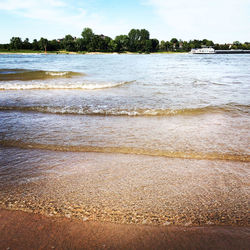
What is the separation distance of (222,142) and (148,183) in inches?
86.4

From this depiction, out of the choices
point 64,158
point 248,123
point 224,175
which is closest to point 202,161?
point 224,175

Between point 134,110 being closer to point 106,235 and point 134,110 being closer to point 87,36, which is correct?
point 106,235

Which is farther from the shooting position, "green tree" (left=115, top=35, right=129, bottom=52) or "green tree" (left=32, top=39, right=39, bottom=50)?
"green tree" (left=115, top=35, right=129, bottom=52)

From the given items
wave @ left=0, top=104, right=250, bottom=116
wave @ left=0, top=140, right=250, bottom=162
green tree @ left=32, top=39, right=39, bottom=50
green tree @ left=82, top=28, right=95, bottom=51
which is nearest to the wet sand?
wave @ left=0, top=140, right=250, bottom=162

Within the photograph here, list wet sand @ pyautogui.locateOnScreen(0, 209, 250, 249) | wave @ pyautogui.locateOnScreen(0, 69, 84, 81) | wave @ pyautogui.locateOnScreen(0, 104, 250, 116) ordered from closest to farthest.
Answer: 1. wet sand @ pyautogui.locateOnScreen(0, 209, 250, 249)
2. wave @ pyautogui.locateOnScreen(0, 104, 250, 116)
3. wave @ pyautogui.locateOnScreen(0, 69, 84, 81)

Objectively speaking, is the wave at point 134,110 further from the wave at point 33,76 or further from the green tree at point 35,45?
the green tree at point 35,45

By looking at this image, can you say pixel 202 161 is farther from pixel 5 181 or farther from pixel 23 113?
pixel 23 113

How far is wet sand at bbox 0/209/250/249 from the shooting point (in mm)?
1836


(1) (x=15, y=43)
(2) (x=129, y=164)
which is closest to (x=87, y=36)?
(1) (x=15, y=43)

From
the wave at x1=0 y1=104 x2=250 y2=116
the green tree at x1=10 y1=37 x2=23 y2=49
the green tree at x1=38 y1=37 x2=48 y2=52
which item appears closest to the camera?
the wave at x1=0 y1=104 x2=250 y2=116

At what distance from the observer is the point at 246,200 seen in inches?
96.3

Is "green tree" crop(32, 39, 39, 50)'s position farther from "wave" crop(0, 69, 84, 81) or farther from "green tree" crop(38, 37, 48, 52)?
"wave" crop(0, 69, 84, 81)

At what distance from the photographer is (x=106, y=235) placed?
1.95 meters

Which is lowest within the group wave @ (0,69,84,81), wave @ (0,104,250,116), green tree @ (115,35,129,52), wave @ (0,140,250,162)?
wave @ (0,140,250,162)
